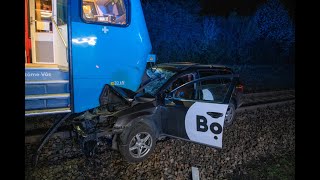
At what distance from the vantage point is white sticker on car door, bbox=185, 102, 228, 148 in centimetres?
460

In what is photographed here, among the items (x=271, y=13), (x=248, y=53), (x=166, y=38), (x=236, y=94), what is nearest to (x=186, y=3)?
(x=166, y=38)

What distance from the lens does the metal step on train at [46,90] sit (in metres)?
5.04

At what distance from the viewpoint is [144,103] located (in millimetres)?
5074

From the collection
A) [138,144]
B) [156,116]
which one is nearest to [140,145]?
[138,144]

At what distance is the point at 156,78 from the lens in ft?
19.5

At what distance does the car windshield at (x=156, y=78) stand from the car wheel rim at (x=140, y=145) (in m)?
0.86

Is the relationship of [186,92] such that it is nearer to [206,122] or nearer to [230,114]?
[206,122]

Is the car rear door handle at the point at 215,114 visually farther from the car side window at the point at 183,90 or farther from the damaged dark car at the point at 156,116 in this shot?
the car side window at the point at 183,90

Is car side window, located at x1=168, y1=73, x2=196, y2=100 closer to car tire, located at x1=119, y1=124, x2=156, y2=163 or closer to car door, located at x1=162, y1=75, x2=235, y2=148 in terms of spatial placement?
car door, located at x1=162, y1=75, x2=235, y2=148

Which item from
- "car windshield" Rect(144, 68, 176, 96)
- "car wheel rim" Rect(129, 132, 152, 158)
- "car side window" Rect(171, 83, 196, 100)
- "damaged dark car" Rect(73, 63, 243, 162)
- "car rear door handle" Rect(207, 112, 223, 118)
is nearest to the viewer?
"car rear door handle" Rect(207, 112, 223, 118)

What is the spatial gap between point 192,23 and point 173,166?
22769mm

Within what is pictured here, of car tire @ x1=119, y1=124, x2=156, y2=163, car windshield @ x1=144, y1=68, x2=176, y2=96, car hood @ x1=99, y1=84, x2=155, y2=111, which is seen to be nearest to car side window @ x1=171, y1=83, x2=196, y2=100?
car windshield @ x1=144, y1=68, x2=176, y2=96

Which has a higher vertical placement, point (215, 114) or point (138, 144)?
point (215, 114)

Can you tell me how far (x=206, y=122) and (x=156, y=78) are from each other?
1.75 metres
